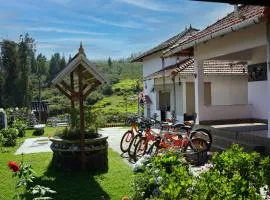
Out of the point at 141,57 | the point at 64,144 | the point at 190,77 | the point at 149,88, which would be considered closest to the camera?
the point at 64,144

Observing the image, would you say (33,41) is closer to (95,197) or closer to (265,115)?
(265,115)

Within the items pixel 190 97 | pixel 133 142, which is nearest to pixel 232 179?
pixel 133 142

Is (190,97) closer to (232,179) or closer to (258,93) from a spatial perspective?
(258,93)

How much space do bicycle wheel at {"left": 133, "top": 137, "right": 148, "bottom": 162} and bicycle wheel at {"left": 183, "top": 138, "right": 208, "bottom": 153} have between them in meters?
1.35

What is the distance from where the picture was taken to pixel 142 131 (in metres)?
11.8

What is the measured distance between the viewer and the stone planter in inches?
376

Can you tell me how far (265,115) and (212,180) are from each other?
10607mm

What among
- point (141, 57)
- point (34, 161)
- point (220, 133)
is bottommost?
point (34, 161)

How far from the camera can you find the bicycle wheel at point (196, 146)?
32.2 feet

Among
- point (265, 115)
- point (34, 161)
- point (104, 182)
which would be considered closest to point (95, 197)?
point (104, 182)

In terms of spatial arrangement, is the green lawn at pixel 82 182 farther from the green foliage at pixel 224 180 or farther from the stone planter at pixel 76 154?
the green foliage at pixel 224 180

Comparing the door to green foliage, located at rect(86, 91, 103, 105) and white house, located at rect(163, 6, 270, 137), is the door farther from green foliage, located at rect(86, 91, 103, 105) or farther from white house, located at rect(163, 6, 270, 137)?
green foliage, located at rect(86, 91, 103, 105)

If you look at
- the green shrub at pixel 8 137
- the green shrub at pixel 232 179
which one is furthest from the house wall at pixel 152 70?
the green shrub at pixel 232 179

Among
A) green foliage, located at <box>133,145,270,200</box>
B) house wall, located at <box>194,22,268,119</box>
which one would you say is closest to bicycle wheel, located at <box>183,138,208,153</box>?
house wall, located at <box>194,22,268,119</box>
